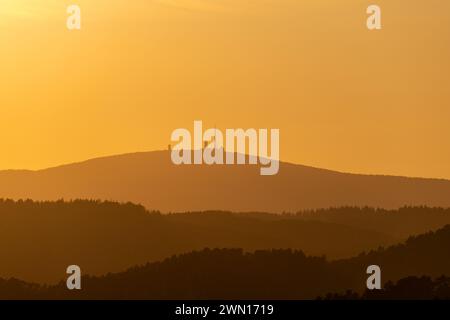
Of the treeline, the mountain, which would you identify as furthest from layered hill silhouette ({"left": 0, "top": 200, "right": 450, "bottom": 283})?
the treeline

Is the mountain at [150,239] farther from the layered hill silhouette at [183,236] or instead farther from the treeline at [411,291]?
the treeline at [411,291]

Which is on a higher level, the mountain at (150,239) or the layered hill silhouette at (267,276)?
the mountain at (150,239)

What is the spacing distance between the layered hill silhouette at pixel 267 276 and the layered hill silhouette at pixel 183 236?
0.30 meters

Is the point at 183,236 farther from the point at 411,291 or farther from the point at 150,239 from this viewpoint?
the point at 411,291

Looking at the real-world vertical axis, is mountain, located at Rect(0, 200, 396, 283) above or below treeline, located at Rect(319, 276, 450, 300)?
above

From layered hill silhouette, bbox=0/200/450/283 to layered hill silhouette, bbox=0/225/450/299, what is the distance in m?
0.30

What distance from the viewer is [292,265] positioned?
2147cm

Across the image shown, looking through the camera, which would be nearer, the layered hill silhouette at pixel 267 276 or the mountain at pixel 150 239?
the layered hill silhouette at pixel 267 276

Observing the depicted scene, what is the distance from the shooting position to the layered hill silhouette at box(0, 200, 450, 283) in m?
21.0

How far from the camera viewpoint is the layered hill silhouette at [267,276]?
67.7ft

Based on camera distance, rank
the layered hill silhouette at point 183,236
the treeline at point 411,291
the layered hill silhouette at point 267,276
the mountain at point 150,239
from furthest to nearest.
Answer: the mountain at point 150,239
the layered hill silhouette at point 183,236
the layered hill silhouette at point 267,276
the treeline at point 411,291

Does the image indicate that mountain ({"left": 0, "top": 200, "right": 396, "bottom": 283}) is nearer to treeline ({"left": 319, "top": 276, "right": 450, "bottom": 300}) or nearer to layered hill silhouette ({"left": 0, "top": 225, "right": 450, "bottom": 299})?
layered hill silhouette ({"left": 0, "top": 225, "right": 450, "bottom": 299})

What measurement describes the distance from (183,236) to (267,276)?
2.69 meters

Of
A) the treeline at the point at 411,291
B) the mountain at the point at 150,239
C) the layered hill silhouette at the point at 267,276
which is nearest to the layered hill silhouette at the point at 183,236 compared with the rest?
the mountain at the point at 150,239
